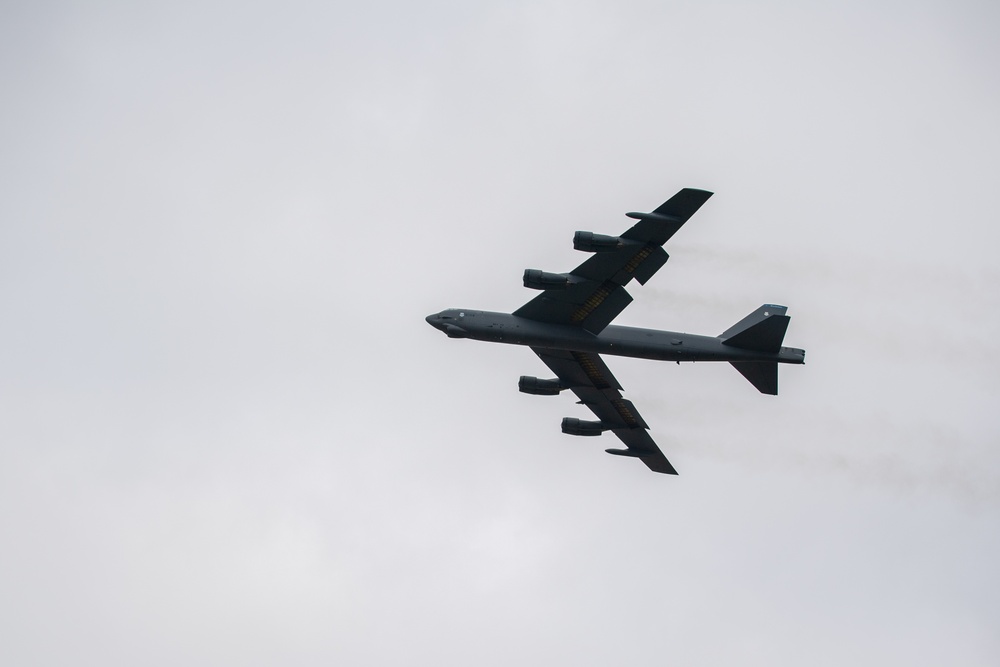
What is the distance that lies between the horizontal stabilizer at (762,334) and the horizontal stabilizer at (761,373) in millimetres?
884

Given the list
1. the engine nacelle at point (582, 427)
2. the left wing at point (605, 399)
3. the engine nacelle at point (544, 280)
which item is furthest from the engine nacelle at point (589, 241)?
the engine nacelle at point (582, 427)

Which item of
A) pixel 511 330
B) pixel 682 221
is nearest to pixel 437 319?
Result: pixel 511 330

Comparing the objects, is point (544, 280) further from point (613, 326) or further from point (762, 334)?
point (762, 334)

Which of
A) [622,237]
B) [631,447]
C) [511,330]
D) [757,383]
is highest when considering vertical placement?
[622,237]

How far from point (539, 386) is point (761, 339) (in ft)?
38.1

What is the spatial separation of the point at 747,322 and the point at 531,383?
37.1 feet

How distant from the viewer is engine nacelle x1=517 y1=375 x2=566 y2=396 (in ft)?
188

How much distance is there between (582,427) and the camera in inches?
2327

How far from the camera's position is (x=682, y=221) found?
4925 centimetres

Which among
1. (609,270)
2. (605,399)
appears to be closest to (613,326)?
(609,270)

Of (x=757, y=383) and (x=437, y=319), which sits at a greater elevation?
(x=437, y=319)

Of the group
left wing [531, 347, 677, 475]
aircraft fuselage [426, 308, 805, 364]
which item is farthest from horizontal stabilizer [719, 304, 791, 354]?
left wing [531, 347, 677, 475]

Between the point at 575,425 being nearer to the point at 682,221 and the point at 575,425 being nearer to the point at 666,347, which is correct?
the point at 666,347

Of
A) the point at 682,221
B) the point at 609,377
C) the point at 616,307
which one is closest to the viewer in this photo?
the point at 682,221
